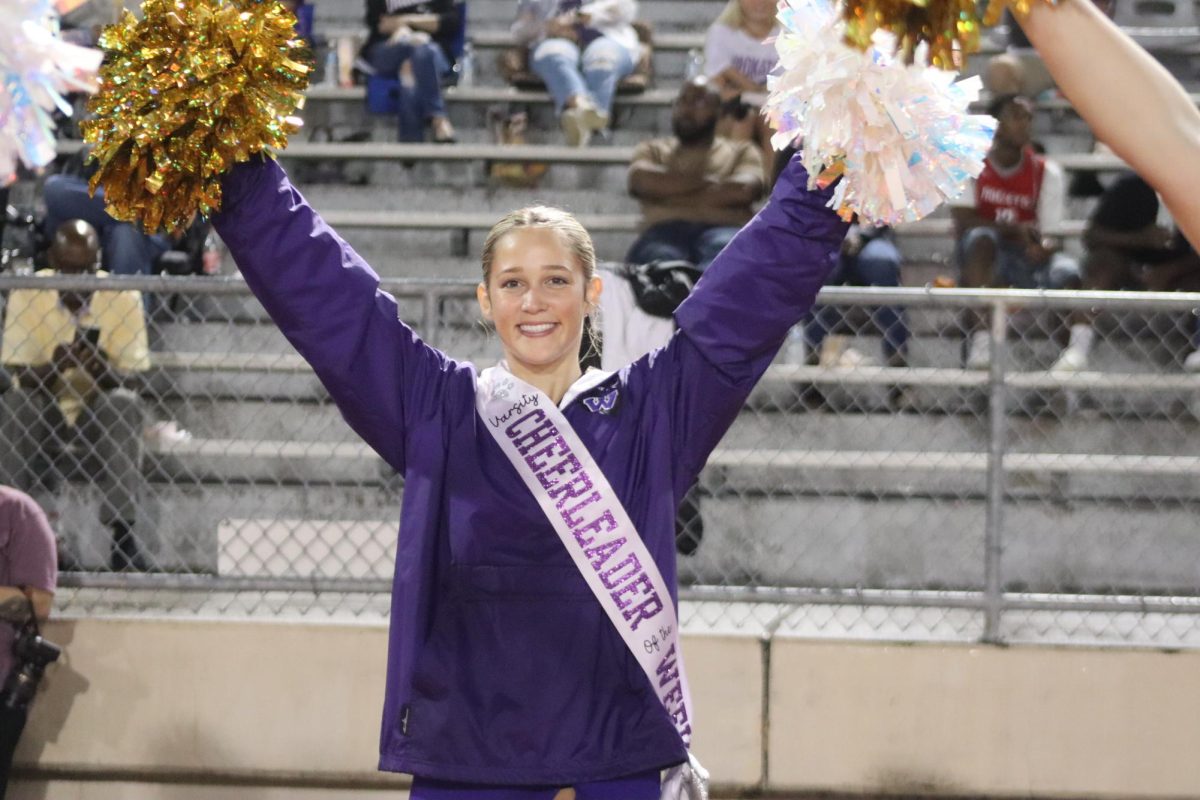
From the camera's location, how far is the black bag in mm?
4984

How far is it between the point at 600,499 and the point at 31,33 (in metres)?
1.17

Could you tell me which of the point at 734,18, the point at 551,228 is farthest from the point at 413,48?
the point at 551,228

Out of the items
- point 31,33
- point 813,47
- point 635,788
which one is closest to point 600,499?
point 635,788

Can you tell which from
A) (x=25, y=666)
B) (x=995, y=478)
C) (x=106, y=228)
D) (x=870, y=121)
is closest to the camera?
(x=870, y=121)

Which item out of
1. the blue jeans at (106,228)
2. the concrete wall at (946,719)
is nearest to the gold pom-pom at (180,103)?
the concrete wall at (946,719)

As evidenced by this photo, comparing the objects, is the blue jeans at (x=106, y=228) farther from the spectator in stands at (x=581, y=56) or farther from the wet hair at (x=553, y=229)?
the wet hair at (x=553, y=229)

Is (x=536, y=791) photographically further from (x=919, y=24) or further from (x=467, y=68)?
(x=467, y=68)

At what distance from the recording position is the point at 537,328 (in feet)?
8.61

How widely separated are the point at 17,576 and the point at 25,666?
25 cm

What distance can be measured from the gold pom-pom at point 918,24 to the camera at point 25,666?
139 inches

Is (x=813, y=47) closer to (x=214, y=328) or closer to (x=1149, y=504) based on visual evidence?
(x=1149, y=504)

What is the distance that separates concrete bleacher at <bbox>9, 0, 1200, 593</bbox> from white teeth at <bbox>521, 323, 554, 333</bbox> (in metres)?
2.20

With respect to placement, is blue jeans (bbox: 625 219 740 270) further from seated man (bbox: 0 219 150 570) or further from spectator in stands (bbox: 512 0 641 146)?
seated man (bbox: 0 219 150 570)

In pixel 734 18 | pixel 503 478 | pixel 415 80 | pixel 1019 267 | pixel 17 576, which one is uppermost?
pixel 734 18
